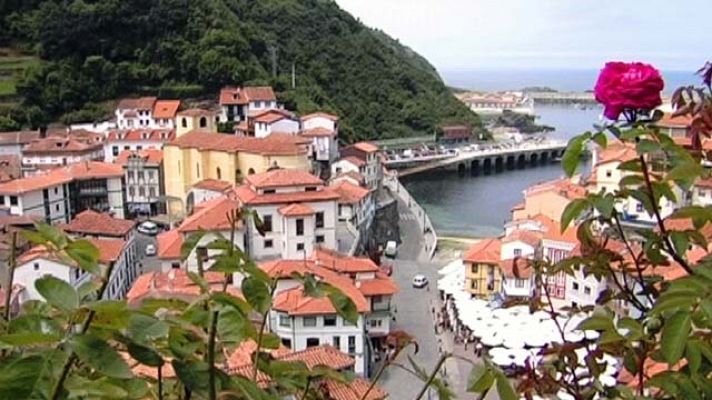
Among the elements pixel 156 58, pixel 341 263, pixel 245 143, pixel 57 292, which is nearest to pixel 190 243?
pixel 57 292

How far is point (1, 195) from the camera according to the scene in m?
19.1

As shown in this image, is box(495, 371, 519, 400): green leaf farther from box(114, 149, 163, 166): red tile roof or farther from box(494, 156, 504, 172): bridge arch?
box(494, 156, 504, 172): bridge arch

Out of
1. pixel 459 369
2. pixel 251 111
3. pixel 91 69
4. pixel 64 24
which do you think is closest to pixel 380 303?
pixel 459 369

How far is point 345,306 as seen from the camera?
50.5 inches

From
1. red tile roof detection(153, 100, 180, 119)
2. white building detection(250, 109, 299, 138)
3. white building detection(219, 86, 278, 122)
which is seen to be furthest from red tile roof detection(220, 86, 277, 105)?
white building detection(250, 109, 299, 138)

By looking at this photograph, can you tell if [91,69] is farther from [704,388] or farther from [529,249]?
[704,388]

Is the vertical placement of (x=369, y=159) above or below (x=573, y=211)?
below

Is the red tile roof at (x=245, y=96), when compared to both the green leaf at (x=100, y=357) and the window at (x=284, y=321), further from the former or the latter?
the green leaf at (x=100, y=357)

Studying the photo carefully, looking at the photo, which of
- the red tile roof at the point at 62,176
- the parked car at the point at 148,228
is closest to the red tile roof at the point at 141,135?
the red tile roof at the point at 62,176

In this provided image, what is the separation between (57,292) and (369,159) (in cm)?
2742

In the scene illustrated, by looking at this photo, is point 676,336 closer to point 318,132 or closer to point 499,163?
point 318,132

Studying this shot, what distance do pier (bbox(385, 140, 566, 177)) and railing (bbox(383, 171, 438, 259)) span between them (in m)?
7.98

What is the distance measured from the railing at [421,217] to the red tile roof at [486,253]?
14.8 ft

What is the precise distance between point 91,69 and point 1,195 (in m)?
17.4
